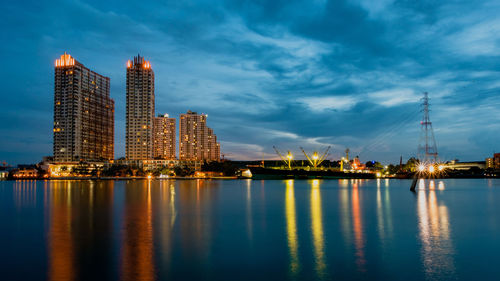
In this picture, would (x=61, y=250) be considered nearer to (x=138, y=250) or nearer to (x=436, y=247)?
(x=138, y=250)

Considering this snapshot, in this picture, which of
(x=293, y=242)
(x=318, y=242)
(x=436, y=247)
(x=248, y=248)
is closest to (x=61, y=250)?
(x=248, y=248)

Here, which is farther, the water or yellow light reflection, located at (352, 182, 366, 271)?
yellow light reflection, located at (352, 182, 366, 271)

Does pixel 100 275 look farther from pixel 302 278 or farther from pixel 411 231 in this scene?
pixel 411 231

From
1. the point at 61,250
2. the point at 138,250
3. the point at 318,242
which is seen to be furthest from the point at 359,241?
the point at 61,250

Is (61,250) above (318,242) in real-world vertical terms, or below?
above

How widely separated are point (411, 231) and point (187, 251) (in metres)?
18.7

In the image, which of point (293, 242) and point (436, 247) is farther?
point (293, 242)

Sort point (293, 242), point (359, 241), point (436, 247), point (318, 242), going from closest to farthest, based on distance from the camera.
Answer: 1. point (436, 247)
2. point (293, 242)
3. point (318, 242)
4. point (359, 241)

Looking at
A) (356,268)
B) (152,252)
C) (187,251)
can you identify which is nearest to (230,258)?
(187,251)

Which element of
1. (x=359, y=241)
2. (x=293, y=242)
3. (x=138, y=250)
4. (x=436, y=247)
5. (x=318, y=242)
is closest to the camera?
(x=138, y=250)

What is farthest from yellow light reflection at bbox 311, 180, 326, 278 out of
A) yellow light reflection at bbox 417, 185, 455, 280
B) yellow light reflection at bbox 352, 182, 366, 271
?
yellow light reflection at bbox 417, 185, 455, 280

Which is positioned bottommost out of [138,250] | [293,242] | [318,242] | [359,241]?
[359,241]

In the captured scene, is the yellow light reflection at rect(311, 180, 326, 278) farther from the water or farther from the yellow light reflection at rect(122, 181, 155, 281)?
the yellow light reflection at rect(122, 181, 155, 281)

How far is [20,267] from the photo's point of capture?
19.5 metres
